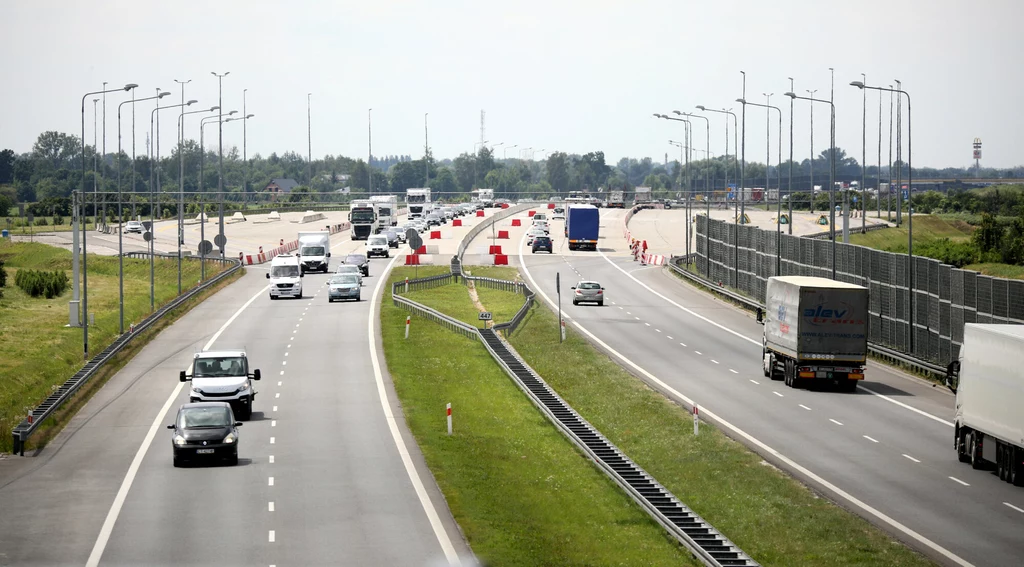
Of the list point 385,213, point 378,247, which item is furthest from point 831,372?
point 385,213

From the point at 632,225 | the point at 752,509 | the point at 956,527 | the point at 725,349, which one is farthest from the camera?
the point at 632,225

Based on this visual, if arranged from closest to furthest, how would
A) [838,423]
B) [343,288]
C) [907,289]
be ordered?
[838,423] → [907,289] → [343,288]

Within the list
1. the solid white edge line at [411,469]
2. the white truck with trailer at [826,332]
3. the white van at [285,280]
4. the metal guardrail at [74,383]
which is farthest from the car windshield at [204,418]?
the white van at [285,280]

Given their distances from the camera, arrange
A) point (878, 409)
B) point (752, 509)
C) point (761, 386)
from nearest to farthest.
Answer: point (752, 509) → point (878, 409) → point (761, 386)

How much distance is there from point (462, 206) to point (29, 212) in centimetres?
5992

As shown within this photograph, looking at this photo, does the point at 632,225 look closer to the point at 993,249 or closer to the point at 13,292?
the point at 993,249

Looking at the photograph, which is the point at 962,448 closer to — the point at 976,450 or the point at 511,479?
the point at 976,450

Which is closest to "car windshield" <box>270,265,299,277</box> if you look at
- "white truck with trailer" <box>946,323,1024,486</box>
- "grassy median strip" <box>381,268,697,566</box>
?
"grassy median strip" <box>381,268,697,566</box>

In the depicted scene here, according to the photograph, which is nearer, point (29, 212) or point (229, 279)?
point (229, 279)

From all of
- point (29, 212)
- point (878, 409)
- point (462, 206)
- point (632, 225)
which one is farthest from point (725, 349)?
point (29, 212)

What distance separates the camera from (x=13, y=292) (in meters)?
98.0

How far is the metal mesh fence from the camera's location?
4366cm

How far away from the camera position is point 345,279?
250ft

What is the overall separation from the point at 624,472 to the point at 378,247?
74.2 metres
